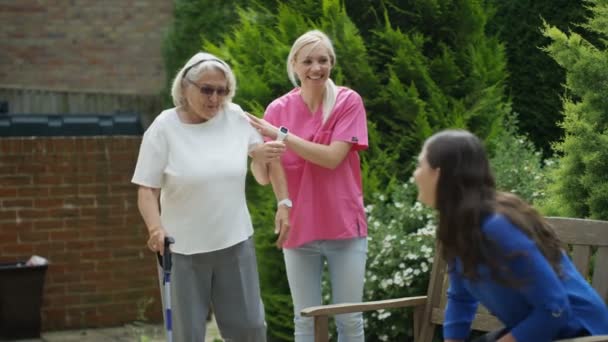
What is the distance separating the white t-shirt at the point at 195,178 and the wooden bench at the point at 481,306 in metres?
0.65

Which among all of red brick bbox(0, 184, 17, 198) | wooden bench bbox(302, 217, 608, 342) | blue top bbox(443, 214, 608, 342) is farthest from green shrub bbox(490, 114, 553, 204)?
red brick bbox(0, 184, 17, 198)

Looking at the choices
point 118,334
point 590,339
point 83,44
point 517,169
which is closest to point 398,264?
point 517,169

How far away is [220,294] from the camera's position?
4344 mm

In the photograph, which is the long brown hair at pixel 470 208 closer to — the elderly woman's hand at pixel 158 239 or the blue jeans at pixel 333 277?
the elderly woman's hand at pixel 158 239

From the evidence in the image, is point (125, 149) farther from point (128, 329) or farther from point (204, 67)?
point (204, 67)

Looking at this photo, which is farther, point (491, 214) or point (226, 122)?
point (226, 122)

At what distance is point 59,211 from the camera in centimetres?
769

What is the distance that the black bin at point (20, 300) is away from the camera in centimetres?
736

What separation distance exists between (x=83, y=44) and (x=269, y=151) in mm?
9668

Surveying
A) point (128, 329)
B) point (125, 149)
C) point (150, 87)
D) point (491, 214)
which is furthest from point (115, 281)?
point (150, 87)

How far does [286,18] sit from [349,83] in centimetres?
55

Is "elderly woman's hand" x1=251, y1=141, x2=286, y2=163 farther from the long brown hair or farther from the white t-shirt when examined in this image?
the long brown hair

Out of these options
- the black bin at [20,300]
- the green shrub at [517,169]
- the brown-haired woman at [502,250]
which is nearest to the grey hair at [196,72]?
the brown-haired woman at [502,250]

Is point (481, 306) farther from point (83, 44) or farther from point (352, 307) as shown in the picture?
point (83, 44)
